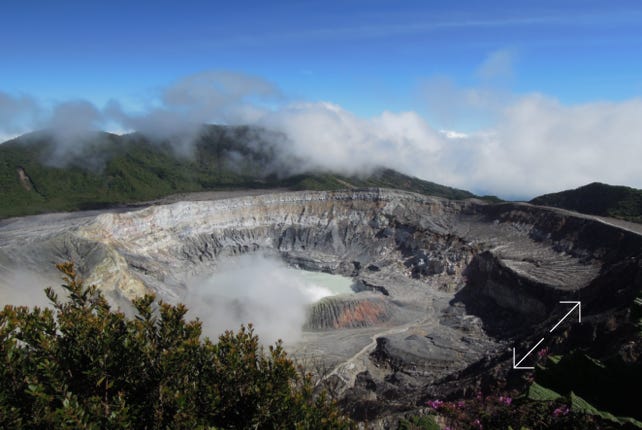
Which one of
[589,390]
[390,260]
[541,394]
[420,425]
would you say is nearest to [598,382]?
[589,390]

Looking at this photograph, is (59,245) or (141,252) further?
(141,252)

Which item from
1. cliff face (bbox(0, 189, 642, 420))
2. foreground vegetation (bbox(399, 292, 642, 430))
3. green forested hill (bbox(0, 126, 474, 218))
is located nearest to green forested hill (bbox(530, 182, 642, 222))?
cliff face (bbox(0, 189, 642, 420))

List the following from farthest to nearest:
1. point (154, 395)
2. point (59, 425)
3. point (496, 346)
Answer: point (496, 346) < point (154, 395) < point (59, 425)

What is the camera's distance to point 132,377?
32.5 feet

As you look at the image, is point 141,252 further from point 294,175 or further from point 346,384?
point 294,175

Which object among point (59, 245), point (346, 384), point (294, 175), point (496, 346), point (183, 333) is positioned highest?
point (294, 175)

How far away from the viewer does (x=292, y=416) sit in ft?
33.5

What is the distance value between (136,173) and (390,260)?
4231 inches

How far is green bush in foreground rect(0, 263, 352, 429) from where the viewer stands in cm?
860

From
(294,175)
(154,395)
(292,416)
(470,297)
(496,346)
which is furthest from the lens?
(294,175)

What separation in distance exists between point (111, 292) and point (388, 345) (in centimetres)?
3028

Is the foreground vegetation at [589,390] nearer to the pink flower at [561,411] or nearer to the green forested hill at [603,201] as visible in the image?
the pink flower at [561,411]

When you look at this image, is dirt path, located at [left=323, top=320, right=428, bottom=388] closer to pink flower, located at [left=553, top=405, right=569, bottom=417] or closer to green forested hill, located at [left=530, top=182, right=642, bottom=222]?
pink flower, located at [left=553, top=405, right=569, bottom=417]

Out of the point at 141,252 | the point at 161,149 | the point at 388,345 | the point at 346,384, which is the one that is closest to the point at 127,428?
the point at 346,384
